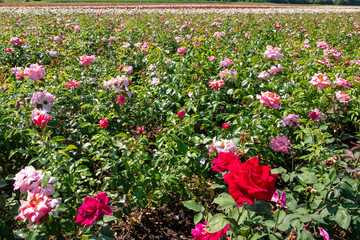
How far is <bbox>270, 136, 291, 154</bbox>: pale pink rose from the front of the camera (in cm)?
198

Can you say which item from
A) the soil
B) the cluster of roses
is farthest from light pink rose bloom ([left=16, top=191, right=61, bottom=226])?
the soil

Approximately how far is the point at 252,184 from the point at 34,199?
1.03m

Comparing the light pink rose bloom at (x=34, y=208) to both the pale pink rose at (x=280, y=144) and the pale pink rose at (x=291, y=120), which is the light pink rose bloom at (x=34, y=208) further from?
the pale pink rose at (x=291, y=120)

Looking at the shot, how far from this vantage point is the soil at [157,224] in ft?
6.62

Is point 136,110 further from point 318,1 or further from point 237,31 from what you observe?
point 318,1

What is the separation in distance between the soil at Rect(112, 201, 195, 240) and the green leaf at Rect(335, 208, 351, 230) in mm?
1122

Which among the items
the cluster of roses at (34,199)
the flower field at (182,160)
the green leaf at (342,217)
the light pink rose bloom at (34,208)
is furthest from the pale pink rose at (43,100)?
the green leaf at (342,217)

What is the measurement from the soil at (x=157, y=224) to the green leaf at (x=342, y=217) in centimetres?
112

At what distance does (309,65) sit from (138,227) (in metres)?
3.22

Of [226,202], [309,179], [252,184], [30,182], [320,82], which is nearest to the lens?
[252,184]

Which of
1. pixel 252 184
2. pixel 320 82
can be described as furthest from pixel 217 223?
pixel 320 82

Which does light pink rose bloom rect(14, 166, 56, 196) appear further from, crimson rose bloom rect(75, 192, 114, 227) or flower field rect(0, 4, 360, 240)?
crimson rose bloom rect(75, 192, 114, 227)

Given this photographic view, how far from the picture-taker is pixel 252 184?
0.85 metres

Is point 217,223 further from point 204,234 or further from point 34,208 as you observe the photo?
point 34,208
